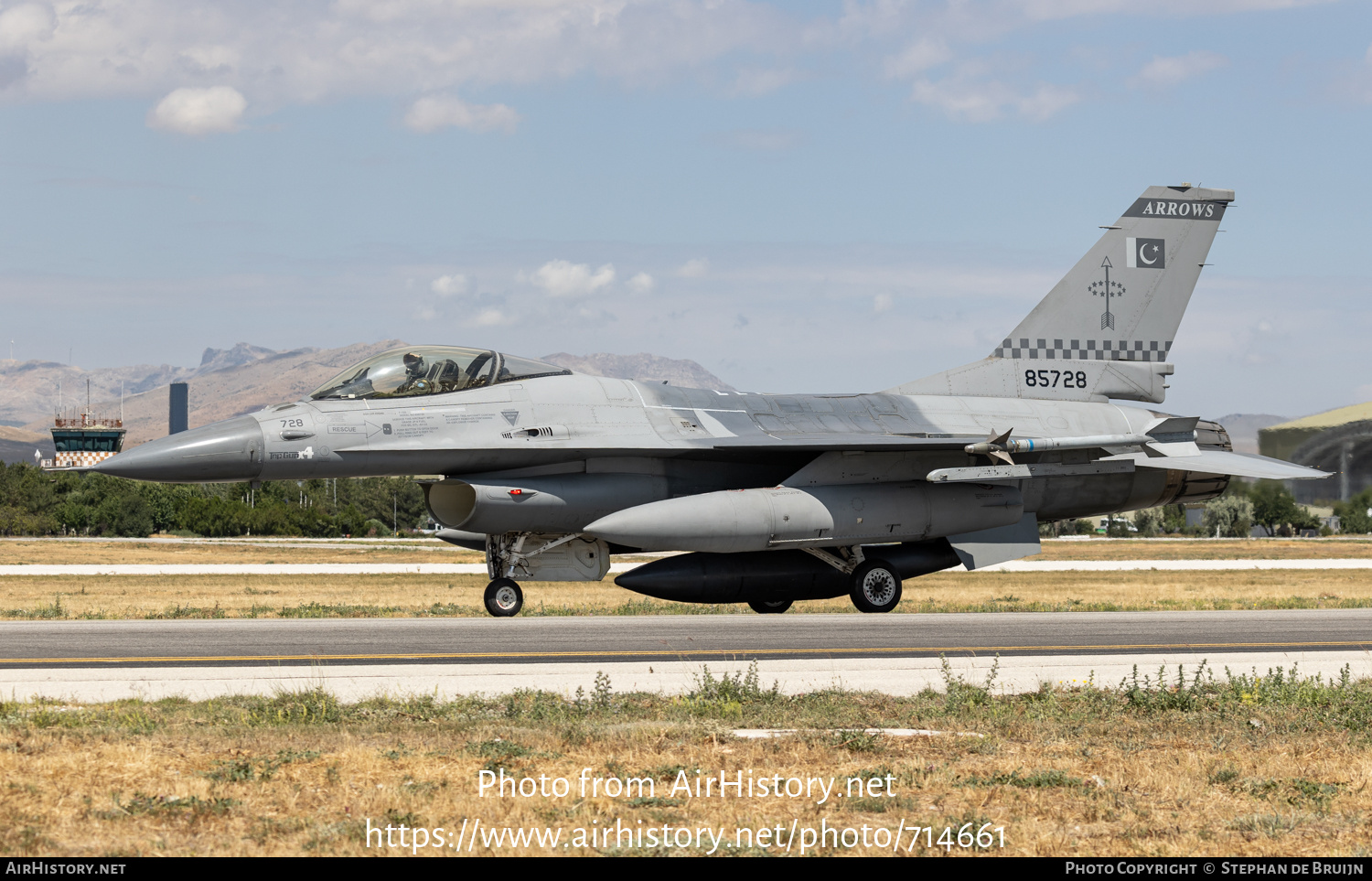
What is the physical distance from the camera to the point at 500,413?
55.3 feet

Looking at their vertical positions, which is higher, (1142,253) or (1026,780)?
(1142,253)

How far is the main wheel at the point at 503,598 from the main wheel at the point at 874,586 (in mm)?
4738

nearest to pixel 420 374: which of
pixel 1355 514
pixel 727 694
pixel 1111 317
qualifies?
pixel 727 694

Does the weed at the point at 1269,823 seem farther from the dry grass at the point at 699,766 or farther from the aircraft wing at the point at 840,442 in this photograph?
the aircraft wing at the point at 840,442

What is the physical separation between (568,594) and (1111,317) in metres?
14.3

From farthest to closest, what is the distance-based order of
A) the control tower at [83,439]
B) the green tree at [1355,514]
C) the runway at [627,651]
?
1. the control tower at [83,439]
2. the green tree at [1355,514]
3. the runway at [627,651]

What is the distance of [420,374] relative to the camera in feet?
54.9

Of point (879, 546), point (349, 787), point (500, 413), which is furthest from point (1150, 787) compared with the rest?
point (879, 546)

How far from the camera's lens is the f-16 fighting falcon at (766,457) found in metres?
16.1

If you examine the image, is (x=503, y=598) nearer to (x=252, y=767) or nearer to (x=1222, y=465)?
(x=252, y=767)

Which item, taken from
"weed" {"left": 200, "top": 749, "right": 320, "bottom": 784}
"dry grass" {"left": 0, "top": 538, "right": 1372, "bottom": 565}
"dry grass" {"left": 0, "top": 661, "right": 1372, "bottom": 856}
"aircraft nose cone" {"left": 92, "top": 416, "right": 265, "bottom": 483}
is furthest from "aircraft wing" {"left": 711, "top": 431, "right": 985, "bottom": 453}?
"dry grass" {"left": 0, "top": 538, "right": 1372, "bottom": 565}

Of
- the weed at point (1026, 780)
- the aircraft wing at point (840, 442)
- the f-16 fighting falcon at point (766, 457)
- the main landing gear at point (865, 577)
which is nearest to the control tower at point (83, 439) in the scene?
the f-16 fighting falcon at point (766, 457)

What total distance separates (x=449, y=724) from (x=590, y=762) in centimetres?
146
